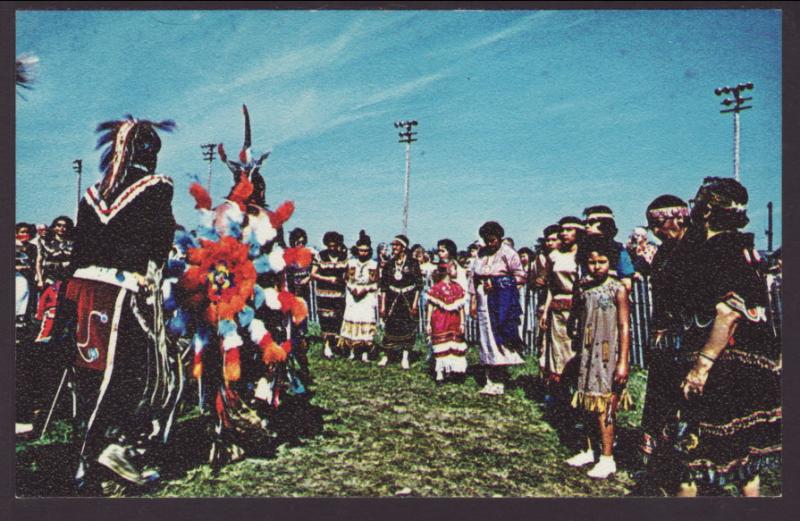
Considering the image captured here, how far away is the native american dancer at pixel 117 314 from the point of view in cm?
431

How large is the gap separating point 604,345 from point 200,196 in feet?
10.2

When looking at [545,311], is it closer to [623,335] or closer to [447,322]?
[623,335]

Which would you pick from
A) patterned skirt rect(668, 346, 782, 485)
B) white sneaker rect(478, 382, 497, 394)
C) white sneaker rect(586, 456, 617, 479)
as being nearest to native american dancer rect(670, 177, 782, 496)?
patterned skirt rect(668, 346, 782, 485)

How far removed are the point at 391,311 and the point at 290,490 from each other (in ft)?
12.8

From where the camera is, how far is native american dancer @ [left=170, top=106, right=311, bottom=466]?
4.55 meters

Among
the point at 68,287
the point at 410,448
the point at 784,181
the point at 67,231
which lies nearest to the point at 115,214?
the point at 68,287

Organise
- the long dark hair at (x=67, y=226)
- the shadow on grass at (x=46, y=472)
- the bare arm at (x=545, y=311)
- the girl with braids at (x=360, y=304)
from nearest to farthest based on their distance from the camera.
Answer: the shadow on grass at (x=46, y=472), the long dark hair at (x=67, y=226), the bare arm at (x=545, y=311), the girl with braids at (x=360, y=304)

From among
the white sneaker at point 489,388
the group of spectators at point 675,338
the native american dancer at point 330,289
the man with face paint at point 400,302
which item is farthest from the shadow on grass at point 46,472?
the man with face paint at point 400,302

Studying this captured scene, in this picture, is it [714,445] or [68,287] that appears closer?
[714,445]

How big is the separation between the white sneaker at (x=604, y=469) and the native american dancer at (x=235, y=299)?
8.01 feet

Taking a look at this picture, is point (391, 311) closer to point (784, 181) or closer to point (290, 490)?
point (290, 490)

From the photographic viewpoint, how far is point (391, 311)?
812 centimetres

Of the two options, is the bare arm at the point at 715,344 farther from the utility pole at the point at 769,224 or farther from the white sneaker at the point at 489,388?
the white sneaker at the point at 489,388

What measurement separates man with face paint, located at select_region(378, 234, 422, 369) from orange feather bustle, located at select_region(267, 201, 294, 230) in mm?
3204
